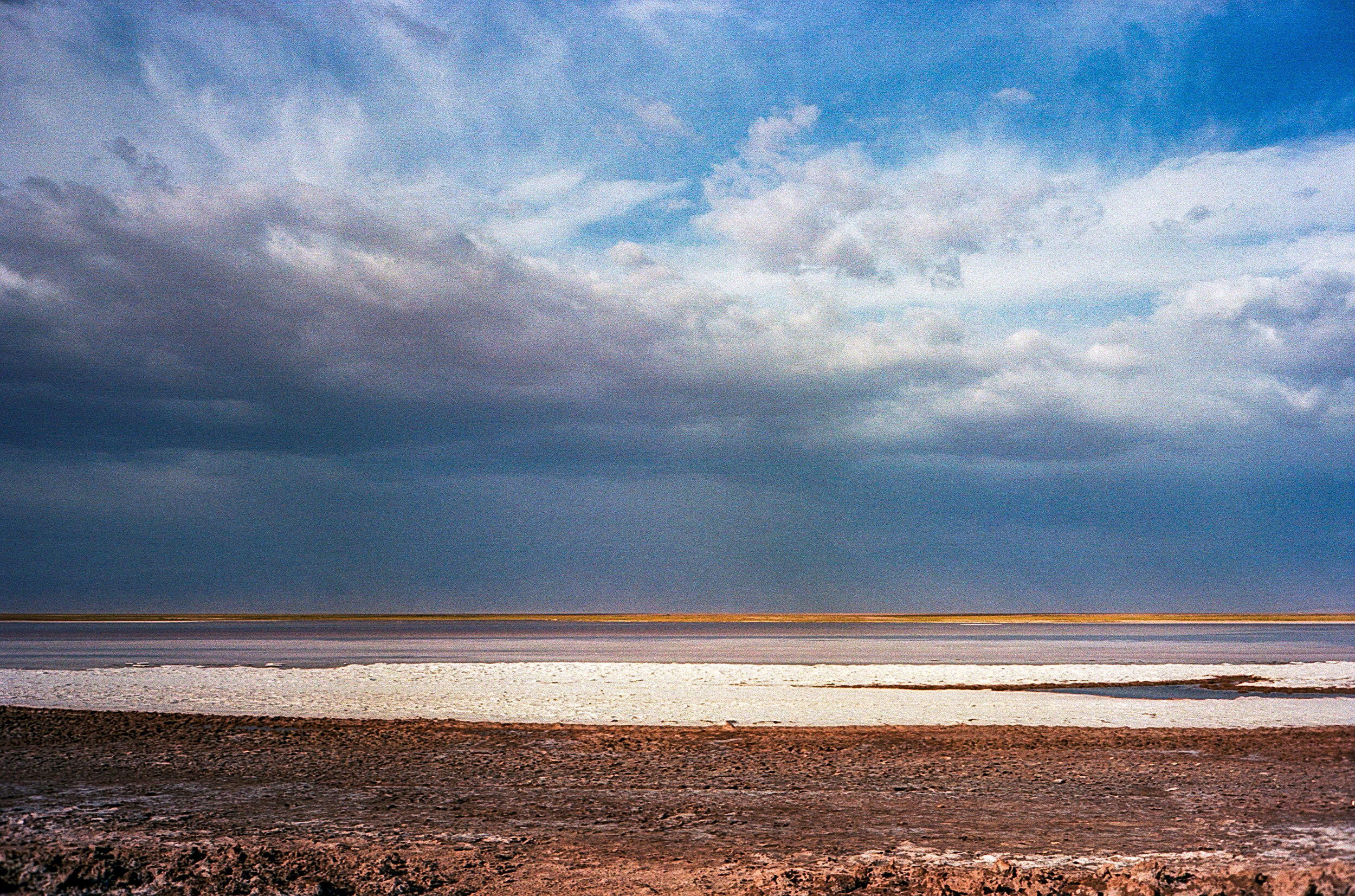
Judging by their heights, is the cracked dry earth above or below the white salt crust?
above

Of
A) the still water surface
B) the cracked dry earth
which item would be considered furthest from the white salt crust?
the still water surface

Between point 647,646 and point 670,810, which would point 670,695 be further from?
point 647,646

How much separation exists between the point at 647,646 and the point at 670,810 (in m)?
35.7

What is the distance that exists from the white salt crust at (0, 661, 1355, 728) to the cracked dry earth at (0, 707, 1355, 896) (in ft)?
6.89

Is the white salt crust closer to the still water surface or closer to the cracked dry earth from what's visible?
the cracked dry earth

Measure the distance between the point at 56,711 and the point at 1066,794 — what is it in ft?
55.9

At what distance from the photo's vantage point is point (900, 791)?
448 inches

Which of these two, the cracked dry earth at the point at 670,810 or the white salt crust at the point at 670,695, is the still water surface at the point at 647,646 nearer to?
the white salt crust at the point at 670,695

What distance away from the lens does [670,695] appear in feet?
72.5

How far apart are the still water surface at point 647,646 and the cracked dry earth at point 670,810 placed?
60.5 feet

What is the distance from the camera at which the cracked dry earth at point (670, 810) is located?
25.1ft

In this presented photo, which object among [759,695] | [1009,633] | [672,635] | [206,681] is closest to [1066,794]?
[759,695]

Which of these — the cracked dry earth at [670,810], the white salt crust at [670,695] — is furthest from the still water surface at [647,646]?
the cracked dry earth at [670,810]

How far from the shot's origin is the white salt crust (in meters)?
18.1
